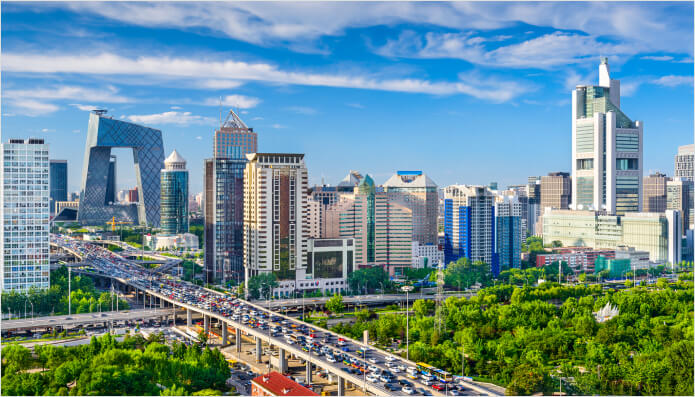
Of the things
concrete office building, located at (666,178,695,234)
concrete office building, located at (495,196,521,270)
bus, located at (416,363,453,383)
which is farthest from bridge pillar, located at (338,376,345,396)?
concrete office building, located at (666,178,695,234)

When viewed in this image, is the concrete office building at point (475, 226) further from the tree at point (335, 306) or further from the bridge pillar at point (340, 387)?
the bridge pillar at point (340, 387)

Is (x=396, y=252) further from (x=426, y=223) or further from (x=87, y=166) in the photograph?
(x=87, y=166)

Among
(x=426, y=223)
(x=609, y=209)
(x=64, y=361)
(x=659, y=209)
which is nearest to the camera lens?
(x=64, y=361)

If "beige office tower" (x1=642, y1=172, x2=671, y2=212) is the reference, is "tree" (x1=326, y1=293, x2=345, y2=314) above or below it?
below

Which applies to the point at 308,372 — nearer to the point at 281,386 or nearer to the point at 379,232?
the point at 281,386

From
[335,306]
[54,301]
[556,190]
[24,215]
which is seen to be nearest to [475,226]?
[335,306]

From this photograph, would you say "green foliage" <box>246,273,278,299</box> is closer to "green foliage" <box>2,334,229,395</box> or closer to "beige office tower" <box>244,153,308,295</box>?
"beige office tower" <box>244,153,308,295</box>

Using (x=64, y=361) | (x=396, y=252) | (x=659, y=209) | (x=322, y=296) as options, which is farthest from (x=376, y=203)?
(x=659, y=209)
